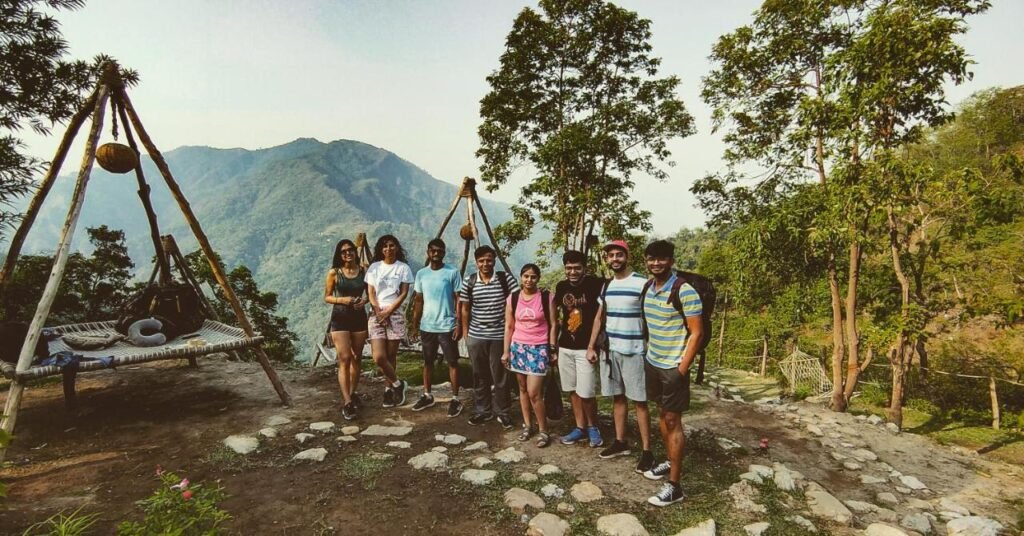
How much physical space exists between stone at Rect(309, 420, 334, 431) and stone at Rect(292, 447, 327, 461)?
0.62 m

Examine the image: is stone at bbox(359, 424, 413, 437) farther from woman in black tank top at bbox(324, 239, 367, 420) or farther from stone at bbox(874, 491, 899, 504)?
stone at bbox(874, 491, 899, 504)

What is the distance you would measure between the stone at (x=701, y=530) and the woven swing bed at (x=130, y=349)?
5.04 meters

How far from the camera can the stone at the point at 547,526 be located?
2975mm

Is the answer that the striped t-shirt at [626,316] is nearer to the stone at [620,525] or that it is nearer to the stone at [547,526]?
the stone at [620,525]

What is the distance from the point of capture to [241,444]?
4.31 meters

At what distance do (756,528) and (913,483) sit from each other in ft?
8.91

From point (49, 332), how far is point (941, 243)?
13720mm

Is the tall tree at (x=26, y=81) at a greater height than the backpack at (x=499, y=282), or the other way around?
the tall tree at (x=26, y=81)

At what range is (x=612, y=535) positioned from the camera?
117 inches

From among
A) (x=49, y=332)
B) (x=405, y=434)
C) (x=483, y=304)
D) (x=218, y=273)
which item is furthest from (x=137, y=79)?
(x=405, y=434)

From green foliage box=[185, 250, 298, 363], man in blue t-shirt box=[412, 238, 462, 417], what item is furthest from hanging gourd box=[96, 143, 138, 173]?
green foliage box=[185, 250, 298, 363]

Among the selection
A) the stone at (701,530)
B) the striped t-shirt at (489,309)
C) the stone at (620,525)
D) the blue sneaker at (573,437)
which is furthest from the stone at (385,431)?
the stone at (701,530)

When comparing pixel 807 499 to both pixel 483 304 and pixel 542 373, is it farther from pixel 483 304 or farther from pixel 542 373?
pixel 483 304

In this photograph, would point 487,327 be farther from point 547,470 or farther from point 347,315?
point 347,315
